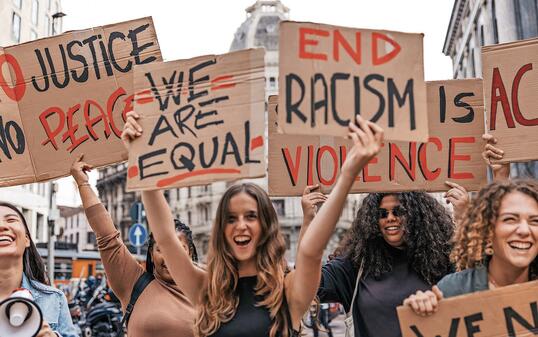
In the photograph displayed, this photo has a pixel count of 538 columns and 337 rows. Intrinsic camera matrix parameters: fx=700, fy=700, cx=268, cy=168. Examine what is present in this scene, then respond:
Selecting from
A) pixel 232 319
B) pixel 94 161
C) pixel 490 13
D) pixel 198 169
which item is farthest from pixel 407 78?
pixel 490 13

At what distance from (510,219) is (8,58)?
2.89 meters

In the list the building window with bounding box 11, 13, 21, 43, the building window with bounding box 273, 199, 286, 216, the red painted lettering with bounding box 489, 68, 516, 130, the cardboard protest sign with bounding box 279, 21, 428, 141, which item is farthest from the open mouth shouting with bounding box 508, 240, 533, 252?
the building window with bounding box 273, 199, 286, 216

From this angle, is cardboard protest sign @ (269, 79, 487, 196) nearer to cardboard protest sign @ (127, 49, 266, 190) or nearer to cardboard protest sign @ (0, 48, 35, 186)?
cardboard protest sign @ (127, 49, 266, 190)

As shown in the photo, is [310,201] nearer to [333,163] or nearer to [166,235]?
[333,163]

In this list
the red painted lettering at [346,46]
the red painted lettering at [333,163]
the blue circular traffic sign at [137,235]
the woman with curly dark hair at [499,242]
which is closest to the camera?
the woman with curly dark hair at [499,242]

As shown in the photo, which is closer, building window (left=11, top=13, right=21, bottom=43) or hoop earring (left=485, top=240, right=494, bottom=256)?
hoop earring (left=485, top=240, right=494, bottom=256)

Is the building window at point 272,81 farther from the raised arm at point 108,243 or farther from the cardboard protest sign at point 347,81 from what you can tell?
the cardboard protest sign at point 347,81

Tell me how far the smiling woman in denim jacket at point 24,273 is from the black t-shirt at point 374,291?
4.11 feet

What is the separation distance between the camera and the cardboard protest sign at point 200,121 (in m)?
2.83

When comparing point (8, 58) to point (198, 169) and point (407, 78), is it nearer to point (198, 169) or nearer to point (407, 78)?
point (198, 169)

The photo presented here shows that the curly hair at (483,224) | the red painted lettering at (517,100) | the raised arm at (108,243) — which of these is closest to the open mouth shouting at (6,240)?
the raised arm at (108,243)

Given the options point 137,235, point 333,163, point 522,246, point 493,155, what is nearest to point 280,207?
point 137,235

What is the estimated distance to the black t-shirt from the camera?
3332 millimetres

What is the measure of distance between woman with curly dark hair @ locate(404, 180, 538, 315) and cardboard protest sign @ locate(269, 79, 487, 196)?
0.91 m
